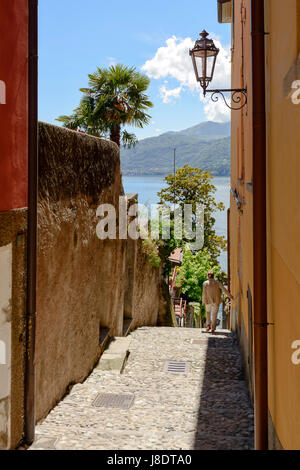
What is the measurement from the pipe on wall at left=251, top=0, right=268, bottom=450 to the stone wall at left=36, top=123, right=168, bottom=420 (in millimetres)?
2316

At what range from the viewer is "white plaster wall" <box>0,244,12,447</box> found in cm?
464

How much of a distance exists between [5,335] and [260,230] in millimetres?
2465

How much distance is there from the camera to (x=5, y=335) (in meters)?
4.70

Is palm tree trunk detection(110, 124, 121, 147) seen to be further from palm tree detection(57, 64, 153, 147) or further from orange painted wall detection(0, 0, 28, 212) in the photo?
orange painted wall detection(0, 0, 28, 212)

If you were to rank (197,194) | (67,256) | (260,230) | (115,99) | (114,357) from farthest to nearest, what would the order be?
(197,194), (115,99), (114,357), (67,256), (260,230)

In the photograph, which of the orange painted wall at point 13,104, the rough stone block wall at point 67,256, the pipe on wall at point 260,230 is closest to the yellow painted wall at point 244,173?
the pipe on wall at point 260,230

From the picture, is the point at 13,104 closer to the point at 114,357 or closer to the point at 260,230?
the point at 260,230

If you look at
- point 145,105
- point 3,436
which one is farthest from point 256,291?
point 145,105

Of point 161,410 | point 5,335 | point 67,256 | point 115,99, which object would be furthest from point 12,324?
point 115,99

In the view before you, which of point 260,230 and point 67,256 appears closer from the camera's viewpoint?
point 260,230

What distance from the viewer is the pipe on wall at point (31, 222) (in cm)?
509

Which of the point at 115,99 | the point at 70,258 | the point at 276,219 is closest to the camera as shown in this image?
the point at 276,219

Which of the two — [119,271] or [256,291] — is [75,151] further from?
[119,271]

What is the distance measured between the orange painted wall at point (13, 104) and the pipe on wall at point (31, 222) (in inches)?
3.4
